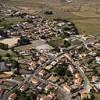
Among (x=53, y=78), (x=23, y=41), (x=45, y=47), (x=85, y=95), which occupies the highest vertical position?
(x=85, y=95)

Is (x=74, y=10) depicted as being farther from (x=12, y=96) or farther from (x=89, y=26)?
(x=12, y=96)

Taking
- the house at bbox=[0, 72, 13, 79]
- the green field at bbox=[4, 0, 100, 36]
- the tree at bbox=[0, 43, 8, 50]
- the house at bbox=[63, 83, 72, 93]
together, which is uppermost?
the house at bbox=[0, 72, 13, 79]

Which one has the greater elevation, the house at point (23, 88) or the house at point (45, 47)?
the house at point (23, 88)

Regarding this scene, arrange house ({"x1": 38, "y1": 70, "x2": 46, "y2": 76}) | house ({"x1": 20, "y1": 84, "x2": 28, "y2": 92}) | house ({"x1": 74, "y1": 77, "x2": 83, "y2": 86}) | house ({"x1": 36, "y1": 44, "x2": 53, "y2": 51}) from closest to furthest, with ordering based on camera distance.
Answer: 1. house ({"x1": 20, "y1": 84, "x2": 28, "y2": 92})
2. house ({"x1": 74, "y1": 77, "x2": 83, "y2": 86})
3. house ({"x1": 38, "y1": 70, "x2": 46, "y2": 76})
4. house ({"x1": 36, "y1": 44, "x2": 53, "y2": 51})

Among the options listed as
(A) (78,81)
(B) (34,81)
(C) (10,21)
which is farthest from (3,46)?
(C) (10,21)

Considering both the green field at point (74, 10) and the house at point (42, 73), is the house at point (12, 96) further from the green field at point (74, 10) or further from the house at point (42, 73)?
the green field at point (74, 10)

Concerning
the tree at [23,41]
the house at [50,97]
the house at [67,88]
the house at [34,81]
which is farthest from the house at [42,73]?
the tree at [23,41]

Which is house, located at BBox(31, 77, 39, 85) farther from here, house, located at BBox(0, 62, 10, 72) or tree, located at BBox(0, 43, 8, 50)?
tree, located at BBox(0, 43, 8, 50)

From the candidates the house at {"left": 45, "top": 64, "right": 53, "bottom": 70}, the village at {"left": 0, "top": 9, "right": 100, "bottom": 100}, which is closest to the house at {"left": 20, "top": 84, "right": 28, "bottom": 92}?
the village at {"left": 0, "top": 9, "right": 100, "bottom": 100}
